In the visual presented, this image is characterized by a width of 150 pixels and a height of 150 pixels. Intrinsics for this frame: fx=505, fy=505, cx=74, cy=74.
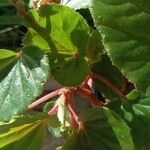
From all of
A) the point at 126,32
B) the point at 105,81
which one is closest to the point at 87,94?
the point at 105,81

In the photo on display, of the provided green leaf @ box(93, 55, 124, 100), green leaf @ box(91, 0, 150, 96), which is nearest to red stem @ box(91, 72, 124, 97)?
green leaf @ box(93, 55, 124, 100)

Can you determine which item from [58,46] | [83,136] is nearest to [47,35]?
[58,46]

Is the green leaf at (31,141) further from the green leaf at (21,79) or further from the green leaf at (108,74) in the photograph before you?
the green leaf at (108,74)

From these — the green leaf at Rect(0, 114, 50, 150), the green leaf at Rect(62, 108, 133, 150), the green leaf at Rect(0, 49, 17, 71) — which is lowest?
the green leaf at Rect(62, 108, 133, 150)

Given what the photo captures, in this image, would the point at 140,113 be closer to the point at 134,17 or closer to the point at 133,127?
the point at 133,127

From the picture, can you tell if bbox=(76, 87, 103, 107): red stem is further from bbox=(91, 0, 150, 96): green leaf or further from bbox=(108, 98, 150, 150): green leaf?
bbox=(91, 0, 150, 96): green leaf

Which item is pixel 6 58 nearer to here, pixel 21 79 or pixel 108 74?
pixel 21 79
